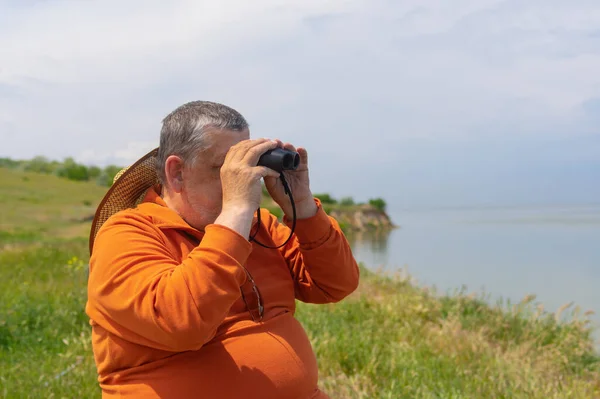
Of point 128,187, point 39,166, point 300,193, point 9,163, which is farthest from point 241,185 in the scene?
point 9,163

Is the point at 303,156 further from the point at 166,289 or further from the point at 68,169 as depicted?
the point at 68,169

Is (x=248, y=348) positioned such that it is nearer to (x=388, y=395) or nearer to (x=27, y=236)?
(x=388, y=395)

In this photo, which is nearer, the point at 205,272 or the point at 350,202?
the point at 205,272

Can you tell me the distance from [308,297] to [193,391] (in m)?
0.72

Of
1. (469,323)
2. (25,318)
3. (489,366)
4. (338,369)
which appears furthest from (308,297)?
(469,323)

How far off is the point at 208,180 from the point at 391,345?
3.01m

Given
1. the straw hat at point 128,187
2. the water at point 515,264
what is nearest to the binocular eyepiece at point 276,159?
the straw hat at point 128,187

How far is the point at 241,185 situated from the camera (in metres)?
1.83

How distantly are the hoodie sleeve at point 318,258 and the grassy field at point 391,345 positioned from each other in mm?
1207

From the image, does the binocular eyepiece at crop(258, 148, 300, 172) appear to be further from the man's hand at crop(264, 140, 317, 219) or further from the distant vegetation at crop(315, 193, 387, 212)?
the distant vegetation at crop(315, 193, 387, 212)

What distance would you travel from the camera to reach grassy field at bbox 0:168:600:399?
3.60 meters

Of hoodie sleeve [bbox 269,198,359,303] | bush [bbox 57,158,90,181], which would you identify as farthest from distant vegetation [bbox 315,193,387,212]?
hoodie sleeve [bbox 269,198,359,303]

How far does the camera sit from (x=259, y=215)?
2.38 metres

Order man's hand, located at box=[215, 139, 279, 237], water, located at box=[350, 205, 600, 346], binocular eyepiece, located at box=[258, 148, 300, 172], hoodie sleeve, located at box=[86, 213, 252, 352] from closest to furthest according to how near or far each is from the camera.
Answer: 1. hoodie sleeve, located at box=[86, 213, 252, 352]
2. man's hand, located at box=[215, 139, 279, 237]
3. binocular eyepiece, located at box=[258, 148, 300, 172]
4. water, located at box=[350, 205, 600, 346]
